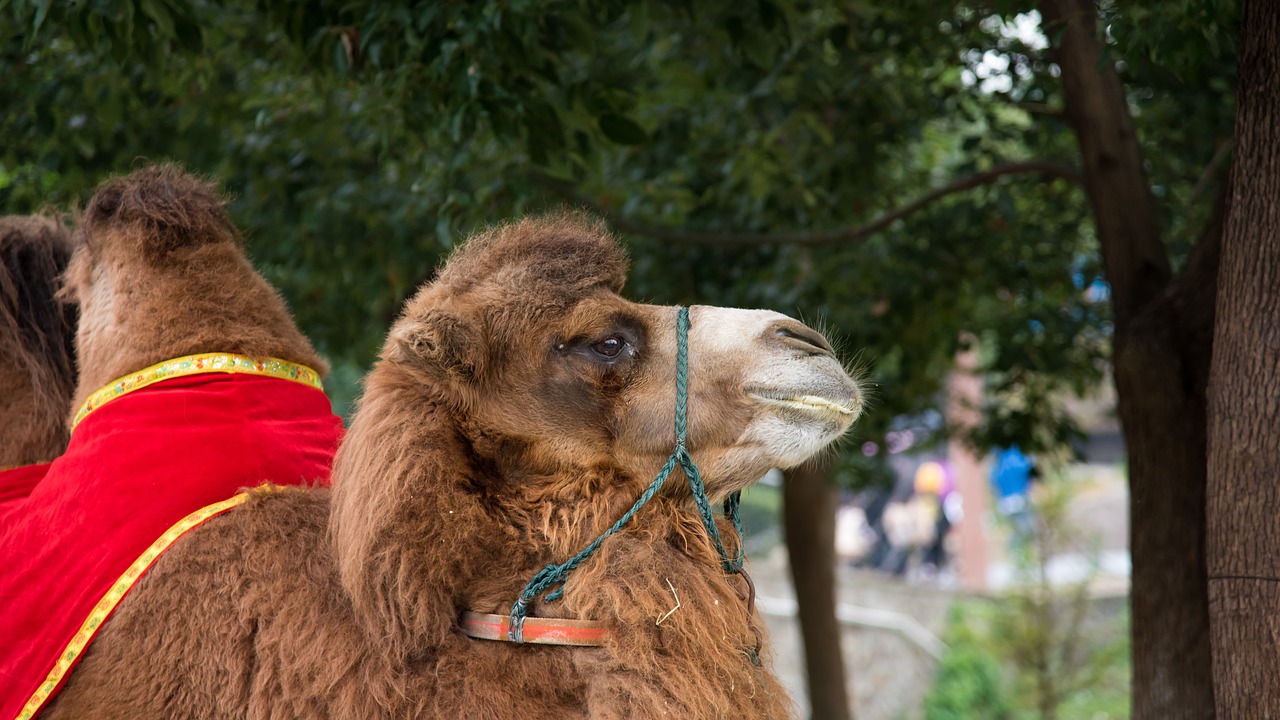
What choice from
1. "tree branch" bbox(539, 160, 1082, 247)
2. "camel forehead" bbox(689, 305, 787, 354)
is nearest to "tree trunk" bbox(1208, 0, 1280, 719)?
"camel forehead" bbox(689, 305, 787, 354)

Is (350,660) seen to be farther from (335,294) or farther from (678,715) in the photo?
(335,294)

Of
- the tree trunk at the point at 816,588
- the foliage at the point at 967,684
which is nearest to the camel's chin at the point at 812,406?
the tree trunk at the point at 816,588

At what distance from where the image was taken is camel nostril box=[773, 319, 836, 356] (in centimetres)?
273

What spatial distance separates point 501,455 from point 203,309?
0.93 m

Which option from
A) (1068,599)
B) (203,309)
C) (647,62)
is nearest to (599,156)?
(647,62)

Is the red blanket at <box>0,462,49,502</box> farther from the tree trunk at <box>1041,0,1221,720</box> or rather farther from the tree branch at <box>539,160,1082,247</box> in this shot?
the tree trunk at <box>1041,0,1221,720</box>

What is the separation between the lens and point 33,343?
3.43 meters

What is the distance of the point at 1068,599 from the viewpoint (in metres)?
10.1

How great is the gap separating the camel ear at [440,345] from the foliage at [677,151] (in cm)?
137

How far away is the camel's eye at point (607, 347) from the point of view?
9.31 feet

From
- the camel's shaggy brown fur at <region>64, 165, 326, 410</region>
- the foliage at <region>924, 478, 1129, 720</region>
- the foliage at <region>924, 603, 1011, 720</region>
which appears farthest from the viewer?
the foliage at <region>924, 603, 1011, 720</region>

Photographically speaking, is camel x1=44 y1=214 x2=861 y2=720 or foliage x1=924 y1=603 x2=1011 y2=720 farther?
foliage x1=924 y1=603 x2=1011 y2=720

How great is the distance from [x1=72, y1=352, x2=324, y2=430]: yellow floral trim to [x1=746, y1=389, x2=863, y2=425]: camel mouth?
4.22 ft

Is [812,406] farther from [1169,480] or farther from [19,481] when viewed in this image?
[19,481]
